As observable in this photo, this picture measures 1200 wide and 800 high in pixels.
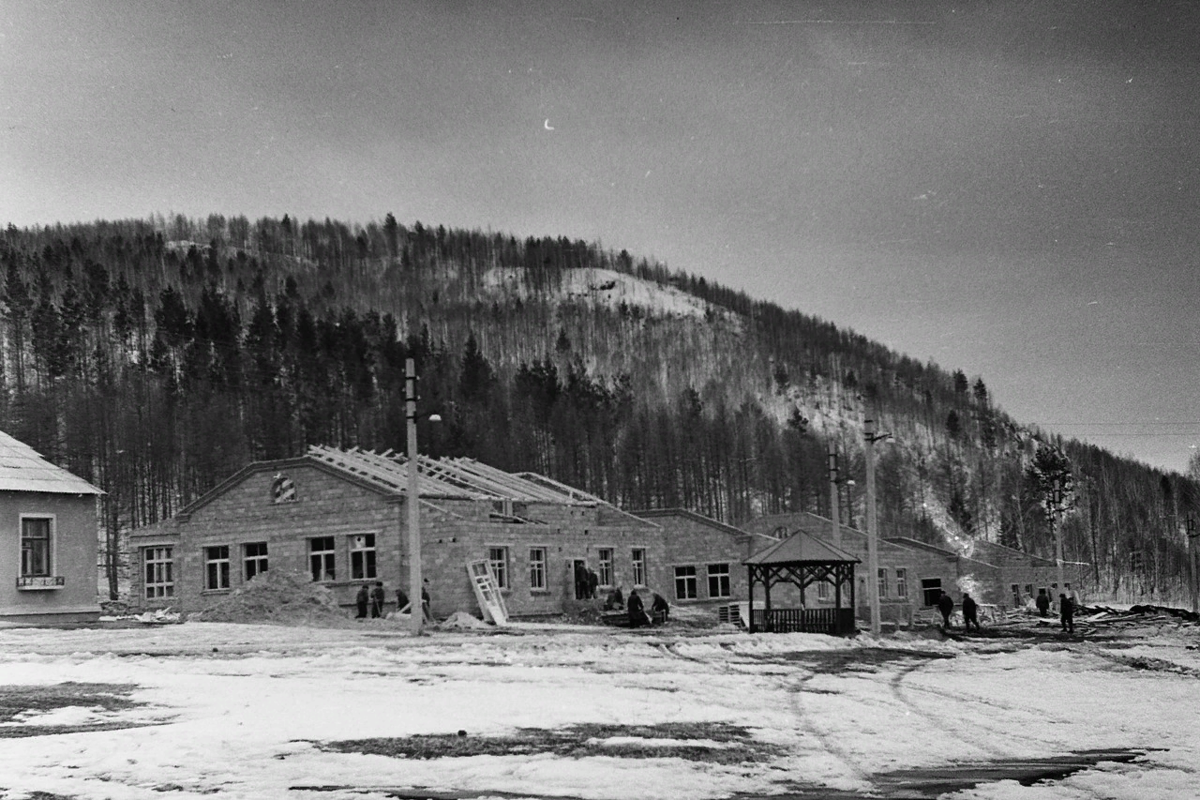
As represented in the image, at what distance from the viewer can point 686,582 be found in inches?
2013

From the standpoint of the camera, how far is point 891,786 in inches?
371

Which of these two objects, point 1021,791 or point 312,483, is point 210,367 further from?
point 1021,791

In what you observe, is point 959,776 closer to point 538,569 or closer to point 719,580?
point 538,569

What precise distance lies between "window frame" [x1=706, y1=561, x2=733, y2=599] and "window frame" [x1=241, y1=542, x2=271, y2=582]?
1977 cm

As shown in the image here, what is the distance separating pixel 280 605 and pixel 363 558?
4201mm

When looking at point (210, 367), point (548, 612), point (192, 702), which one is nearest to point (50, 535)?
point (548, 612)

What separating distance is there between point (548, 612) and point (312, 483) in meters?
8.40

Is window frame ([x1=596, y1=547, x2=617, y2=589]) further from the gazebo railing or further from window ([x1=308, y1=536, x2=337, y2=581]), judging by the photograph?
the gazebo railing

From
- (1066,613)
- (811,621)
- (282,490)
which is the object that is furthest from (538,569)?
(1066,613)

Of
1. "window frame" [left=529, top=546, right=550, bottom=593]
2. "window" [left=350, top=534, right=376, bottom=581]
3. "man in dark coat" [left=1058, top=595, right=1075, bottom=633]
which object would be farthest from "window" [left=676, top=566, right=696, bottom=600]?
"window" [left=350, top=534, right=376, bottom=581]

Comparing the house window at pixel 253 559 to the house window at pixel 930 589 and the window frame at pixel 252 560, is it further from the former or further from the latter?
the house window at pixel 930 589

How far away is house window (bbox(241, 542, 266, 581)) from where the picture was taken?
38469mm

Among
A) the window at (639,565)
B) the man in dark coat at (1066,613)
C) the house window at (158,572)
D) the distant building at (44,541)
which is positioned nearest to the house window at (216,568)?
the house window at (158,572)

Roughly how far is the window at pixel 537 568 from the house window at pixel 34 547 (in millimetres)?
14391
